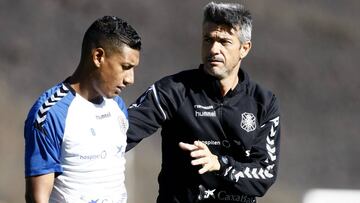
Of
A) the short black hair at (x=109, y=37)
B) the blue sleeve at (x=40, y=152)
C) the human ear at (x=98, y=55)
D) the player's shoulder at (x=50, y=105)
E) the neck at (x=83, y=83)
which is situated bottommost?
the blue sleeve at (x=40, y=152)

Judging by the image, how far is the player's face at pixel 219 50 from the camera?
439cm

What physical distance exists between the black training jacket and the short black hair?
0.54 meters

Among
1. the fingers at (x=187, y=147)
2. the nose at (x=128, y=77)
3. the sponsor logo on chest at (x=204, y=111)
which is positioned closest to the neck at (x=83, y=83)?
the nose at (x=128, y=77)

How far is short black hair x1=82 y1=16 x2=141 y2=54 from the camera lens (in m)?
3.79

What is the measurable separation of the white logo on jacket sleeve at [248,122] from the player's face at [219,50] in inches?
7.8

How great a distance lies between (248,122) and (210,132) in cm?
19

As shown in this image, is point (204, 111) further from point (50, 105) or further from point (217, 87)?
point (50, 105)

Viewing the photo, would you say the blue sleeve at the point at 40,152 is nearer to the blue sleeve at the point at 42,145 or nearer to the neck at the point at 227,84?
the blue sleeve at the point at 42,145

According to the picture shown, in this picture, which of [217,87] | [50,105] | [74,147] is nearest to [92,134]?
[74,147]

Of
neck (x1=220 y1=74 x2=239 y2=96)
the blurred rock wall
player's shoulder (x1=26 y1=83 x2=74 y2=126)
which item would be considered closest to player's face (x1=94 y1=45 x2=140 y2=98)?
player's shoulder (x1=26 y1=83 x2=74 y2=126)

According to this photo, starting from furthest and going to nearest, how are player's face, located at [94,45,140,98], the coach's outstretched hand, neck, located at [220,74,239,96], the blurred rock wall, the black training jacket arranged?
the blurred rock wall < neck, located at [220,74,239,96] < the black training jacket < the coach's outstretched hand < player's face, located at [94,45,140,98]

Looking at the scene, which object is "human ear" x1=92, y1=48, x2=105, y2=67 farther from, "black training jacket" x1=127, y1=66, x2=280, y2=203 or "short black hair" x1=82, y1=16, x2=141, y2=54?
"black training jacket" x1=127, y1=66, x2=280, y2=203

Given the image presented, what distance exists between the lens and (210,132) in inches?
171

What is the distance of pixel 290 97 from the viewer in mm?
6727
